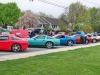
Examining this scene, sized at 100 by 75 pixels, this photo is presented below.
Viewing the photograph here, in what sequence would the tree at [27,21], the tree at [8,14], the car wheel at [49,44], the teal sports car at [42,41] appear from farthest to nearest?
the tree at [8,14]
the tree at [27,21]
the car wheel at [49,44]
the teal sports car at [42,41]

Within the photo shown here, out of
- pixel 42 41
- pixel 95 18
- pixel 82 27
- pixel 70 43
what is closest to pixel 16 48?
pixel 42 41

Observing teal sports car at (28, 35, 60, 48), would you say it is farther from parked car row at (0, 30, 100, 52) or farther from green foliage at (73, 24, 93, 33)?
green foliage at (73, 24, 93, 33)

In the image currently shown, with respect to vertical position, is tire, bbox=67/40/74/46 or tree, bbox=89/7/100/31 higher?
tree, bbox=89/7/100/31

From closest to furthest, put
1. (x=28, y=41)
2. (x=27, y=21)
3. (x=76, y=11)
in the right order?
(x=28, y=41), (x=76, y=11), (x=27, y=21)

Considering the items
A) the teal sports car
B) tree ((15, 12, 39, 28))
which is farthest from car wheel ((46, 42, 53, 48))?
tree ((15, 12, 39, 28))

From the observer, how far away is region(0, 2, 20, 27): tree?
246 ft

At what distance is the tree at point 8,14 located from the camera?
246 feet

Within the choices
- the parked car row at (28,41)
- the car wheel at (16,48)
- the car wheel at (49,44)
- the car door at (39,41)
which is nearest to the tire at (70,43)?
the parked car row at (28,41)

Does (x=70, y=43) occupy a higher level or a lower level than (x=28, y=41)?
lower

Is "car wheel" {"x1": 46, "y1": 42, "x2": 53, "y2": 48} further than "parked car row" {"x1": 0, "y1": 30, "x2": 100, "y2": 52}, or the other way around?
"car wheel" {"x1": 46, "y1": 42, "x2": 53, "y2": 48}

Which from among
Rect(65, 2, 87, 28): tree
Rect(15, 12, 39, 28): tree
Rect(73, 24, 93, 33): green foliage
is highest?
Rect(65, 2, 87, 28): tree

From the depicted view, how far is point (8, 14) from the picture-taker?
76.6 metres

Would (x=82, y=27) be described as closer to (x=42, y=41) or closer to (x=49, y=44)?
(x=49, y=44)

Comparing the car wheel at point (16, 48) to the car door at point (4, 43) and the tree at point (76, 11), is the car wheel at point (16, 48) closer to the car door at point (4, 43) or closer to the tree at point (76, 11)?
the car door at point (4, 43)
